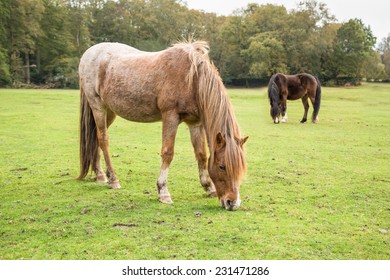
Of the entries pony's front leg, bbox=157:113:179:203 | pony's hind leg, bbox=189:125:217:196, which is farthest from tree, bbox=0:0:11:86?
pony's front leg, bbox=157:113:179:203

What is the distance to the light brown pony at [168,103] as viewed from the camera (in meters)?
4.58

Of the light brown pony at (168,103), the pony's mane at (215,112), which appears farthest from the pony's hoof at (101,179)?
the pony's mane at (215,112)

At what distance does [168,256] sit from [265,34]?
140 feet

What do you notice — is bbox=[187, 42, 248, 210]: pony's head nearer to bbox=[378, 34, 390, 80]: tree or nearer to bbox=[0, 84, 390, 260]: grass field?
bbox=[0, 84, 390, 260]: grass field

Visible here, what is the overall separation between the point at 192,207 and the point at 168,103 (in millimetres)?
1410

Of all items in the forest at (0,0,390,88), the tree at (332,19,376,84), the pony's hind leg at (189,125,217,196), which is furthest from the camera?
the forest at (0,0,390,88)

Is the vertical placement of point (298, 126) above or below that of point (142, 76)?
below

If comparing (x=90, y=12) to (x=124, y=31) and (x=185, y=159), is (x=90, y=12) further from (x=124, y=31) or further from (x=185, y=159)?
(x=185, y=159)

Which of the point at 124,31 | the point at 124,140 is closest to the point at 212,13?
the point at 124,31

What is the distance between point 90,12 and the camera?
51.7 metres

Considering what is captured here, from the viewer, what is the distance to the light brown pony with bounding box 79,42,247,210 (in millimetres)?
4582

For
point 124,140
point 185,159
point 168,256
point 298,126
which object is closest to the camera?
point 168,256

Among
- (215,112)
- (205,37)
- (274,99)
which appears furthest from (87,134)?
(205,37)

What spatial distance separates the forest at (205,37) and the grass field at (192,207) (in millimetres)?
29310
